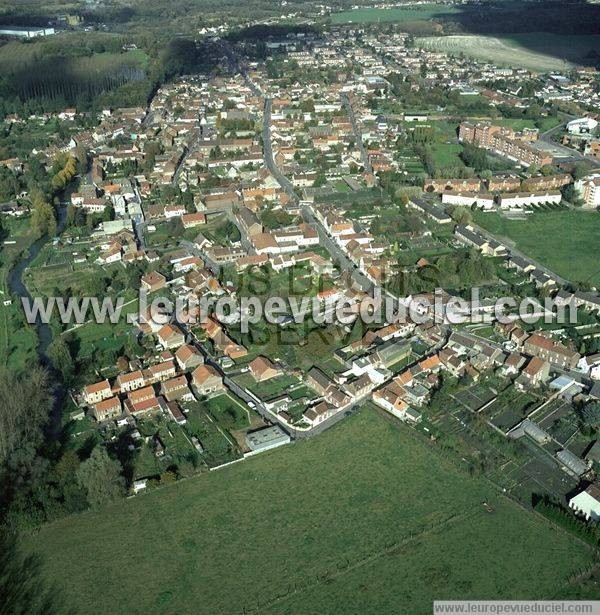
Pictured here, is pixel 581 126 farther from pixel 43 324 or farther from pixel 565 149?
pixel 43 324

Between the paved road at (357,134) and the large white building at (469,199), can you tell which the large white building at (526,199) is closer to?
the large white building at (469,199)

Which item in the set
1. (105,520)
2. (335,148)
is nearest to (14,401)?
(105,520)

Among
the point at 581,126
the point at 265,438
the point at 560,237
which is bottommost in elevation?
the point at 560,237

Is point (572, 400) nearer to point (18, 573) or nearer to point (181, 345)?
point (181, 345)

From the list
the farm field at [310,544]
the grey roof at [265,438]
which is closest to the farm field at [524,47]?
the grey roof at [265,438]

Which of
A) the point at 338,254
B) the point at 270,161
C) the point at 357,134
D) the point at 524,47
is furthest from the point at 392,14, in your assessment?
the point at 338,254
